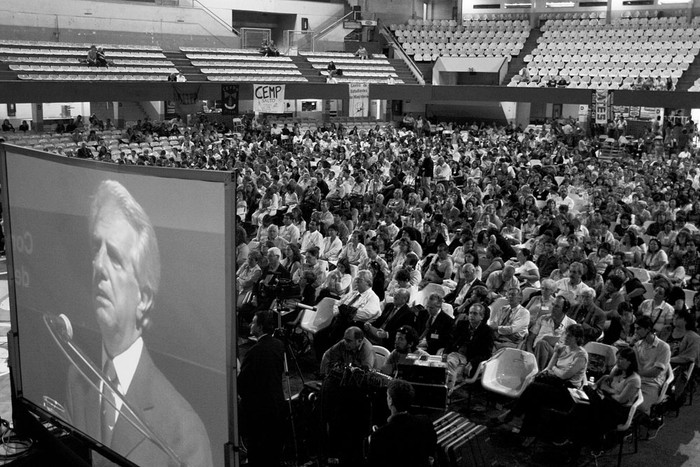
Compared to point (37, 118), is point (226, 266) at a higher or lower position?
lower

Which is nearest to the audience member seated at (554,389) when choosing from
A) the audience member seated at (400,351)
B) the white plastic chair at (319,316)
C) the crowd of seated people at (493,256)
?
the crowd of seated people at (493,256)

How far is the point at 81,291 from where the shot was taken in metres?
4.96

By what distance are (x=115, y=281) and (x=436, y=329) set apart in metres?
4.46

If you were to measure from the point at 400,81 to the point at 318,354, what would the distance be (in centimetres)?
3094

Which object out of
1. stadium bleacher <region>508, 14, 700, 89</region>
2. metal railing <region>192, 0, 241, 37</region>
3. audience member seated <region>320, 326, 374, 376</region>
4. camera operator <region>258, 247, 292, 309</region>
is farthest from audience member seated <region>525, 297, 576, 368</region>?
metal railing <region>192, 0, 241, 37</region>

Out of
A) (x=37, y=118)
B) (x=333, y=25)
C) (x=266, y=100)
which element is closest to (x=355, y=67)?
(x=333, y=25)

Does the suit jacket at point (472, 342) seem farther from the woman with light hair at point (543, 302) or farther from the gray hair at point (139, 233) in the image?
the gray hair at point (139, 233)

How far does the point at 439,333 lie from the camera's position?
8344mm

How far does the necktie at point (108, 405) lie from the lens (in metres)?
4.75

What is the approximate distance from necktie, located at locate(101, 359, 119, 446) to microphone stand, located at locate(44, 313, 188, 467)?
0.05 feet

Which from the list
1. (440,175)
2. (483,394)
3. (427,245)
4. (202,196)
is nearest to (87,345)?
(202,196)

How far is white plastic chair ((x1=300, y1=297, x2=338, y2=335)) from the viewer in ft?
31.0

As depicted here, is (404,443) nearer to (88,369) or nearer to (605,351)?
(88,369)

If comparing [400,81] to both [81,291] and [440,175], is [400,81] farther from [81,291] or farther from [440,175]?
[81,291]
